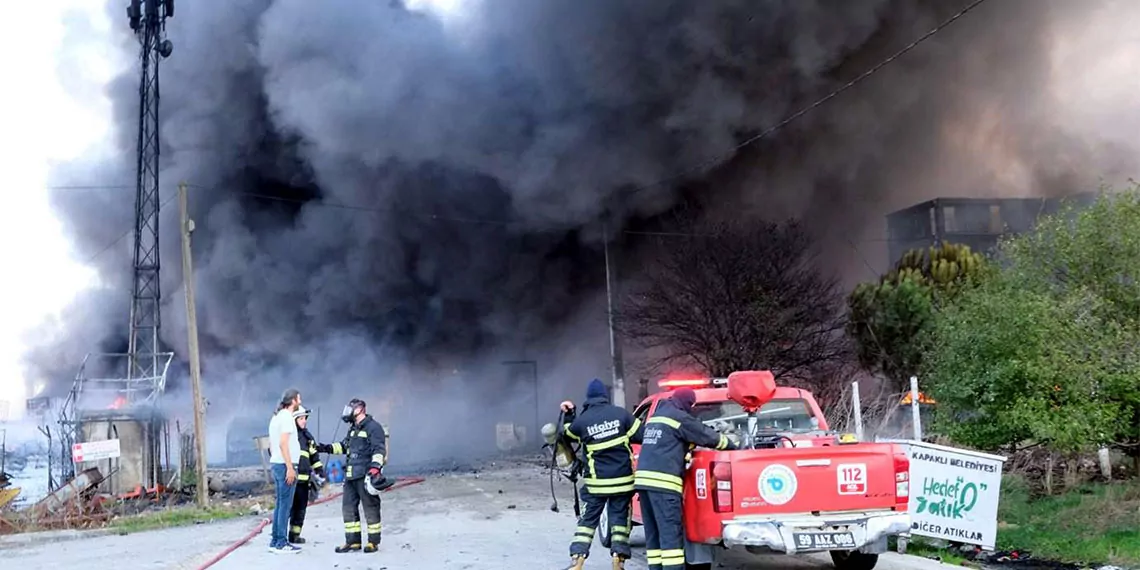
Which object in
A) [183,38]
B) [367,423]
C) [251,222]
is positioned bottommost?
[367,423]

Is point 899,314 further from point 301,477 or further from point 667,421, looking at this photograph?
point 667,421

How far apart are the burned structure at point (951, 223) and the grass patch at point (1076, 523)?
2426 centimetres

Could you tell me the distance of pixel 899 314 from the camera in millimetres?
19094

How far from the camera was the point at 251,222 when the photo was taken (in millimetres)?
27047

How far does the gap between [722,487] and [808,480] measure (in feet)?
1.73

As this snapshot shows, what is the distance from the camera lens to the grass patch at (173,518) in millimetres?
12195

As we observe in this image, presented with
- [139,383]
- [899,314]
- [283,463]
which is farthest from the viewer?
[139,383]

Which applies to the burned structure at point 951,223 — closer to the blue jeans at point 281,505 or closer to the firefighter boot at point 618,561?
the blue jeans at point 281,505

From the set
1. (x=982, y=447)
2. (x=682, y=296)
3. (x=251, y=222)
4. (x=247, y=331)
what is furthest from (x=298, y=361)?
(x=982, y=447)

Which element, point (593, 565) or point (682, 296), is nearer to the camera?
point (593, 565)

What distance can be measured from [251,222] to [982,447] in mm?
21888

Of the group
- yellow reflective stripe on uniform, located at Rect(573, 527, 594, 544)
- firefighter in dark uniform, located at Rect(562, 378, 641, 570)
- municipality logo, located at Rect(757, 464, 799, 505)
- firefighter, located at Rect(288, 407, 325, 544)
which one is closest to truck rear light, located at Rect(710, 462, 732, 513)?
municipality logo, located at Rect(757, 464, 799, 505)

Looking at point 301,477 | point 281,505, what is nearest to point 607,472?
point 281,505

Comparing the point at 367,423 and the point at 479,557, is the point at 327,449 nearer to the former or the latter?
the point at 367,423
